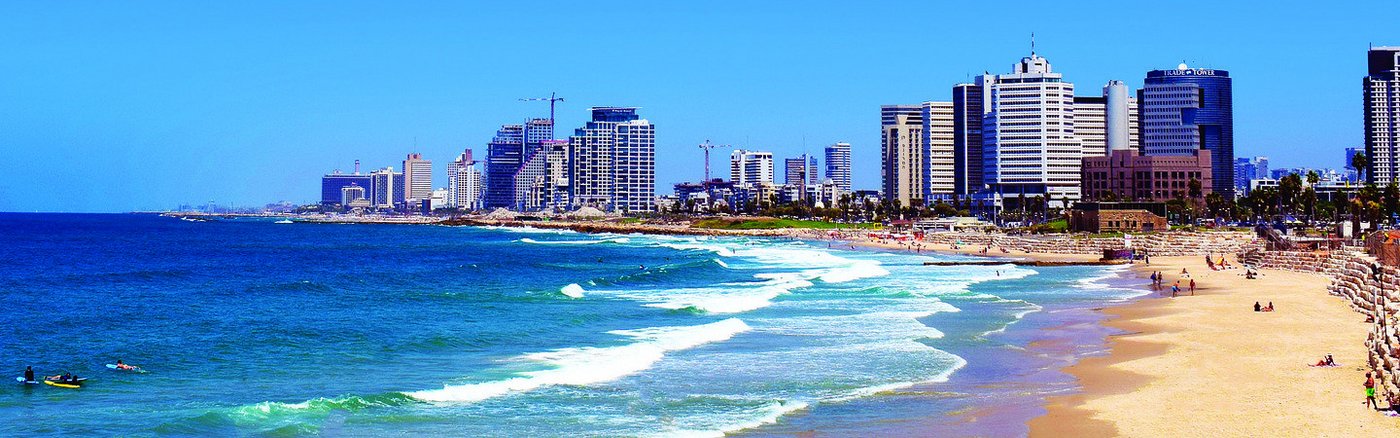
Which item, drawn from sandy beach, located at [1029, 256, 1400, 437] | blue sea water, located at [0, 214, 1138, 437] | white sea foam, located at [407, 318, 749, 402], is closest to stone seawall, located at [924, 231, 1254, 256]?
blue sea water, located at [0, 214, 1138, 437]

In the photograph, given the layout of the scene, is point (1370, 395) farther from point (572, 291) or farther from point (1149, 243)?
point (1149, 243)

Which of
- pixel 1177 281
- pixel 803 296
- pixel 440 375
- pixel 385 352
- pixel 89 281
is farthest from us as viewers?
pixel 89 281

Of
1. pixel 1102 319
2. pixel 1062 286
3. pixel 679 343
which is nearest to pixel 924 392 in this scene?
pixel 679 343

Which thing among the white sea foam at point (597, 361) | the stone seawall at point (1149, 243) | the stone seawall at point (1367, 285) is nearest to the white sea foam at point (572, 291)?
the white sea foam at point (597, 361)

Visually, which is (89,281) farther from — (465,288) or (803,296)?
(803,296)

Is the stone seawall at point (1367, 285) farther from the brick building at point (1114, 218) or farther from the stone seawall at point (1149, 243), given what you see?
the brick building at point (1114, 218)
